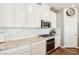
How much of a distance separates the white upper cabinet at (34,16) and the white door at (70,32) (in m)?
0.46

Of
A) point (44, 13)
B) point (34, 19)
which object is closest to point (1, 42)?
point (34, 19)

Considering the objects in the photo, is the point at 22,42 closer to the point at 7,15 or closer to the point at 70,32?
the point at 7,15

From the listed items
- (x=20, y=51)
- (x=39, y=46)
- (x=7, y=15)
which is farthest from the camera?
(x=39, y=46)

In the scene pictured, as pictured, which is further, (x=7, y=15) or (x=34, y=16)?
(x=34, y=16)

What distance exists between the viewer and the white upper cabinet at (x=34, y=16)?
178 centimetres

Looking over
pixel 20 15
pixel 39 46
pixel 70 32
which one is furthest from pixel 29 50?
pixel 70 32

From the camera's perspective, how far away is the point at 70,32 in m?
1.68

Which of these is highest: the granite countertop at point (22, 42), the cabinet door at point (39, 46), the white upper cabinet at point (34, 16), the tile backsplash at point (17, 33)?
the white upper cabinet at point (34, 16)

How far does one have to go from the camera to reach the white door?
163cm

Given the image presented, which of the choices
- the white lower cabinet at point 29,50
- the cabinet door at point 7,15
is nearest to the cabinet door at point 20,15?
the cabinet door at point 7,15

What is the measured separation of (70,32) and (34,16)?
25.5 inches

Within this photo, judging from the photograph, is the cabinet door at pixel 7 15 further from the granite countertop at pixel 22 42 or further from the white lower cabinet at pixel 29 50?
the white lower cabinet at pixel 29 50

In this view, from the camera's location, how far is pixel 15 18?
172cm

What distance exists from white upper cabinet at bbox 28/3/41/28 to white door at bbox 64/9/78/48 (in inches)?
18.1
